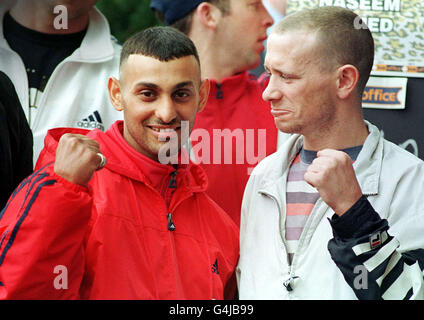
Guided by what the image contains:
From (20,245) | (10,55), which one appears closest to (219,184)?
(10,55)

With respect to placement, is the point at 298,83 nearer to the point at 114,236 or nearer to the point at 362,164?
the point at 362,164

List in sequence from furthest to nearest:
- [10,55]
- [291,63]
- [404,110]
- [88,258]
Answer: [404,110] → [10,55] → [291,63] → [88,258]

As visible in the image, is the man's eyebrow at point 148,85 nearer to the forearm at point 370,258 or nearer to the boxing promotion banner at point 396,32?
the forearm at point 370,258

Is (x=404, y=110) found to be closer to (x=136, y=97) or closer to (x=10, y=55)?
(x=136, y=97)

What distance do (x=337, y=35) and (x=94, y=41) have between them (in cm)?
134

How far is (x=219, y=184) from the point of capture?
308cm

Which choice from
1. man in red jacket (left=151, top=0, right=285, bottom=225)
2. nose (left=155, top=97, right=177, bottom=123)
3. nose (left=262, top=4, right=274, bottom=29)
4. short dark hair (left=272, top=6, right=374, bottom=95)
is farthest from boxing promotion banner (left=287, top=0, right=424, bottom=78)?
nose (left=155, top=97, right=177, bottom=123)

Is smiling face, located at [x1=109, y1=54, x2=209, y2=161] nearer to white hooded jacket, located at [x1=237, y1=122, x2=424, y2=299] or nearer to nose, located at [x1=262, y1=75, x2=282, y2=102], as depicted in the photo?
nose, located at [x1=262, y1=75, x2=282, y2=102]

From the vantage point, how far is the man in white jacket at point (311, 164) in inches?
83.3

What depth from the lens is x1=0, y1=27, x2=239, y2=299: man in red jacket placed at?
1.84 meters

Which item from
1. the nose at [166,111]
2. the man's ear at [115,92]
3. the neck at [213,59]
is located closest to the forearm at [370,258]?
the nose at [166,111]

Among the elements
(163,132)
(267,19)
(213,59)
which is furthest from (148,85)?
(267,19)

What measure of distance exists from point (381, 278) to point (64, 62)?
5.89 ft

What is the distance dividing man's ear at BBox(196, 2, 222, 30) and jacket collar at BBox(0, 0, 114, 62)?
473 mm
